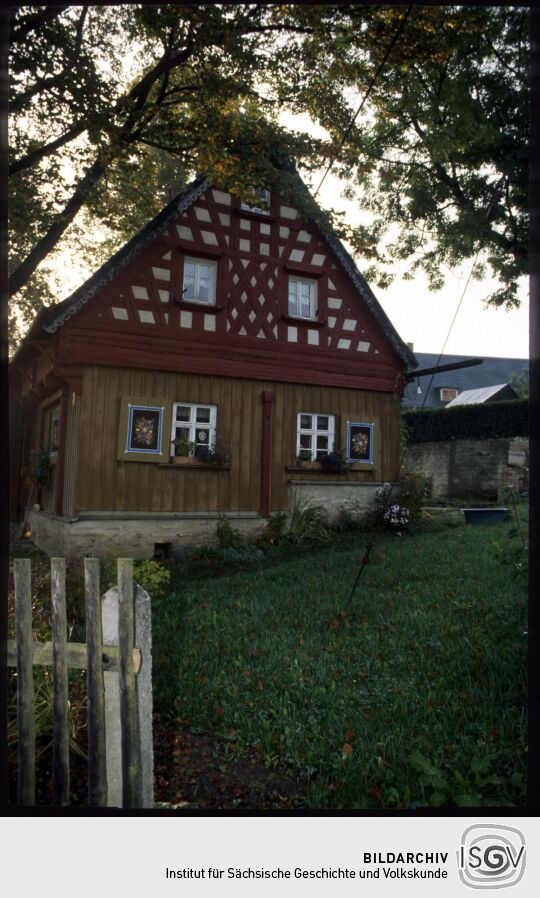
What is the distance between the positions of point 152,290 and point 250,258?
149 centimetres

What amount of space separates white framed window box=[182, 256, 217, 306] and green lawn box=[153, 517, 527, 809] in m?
4.14

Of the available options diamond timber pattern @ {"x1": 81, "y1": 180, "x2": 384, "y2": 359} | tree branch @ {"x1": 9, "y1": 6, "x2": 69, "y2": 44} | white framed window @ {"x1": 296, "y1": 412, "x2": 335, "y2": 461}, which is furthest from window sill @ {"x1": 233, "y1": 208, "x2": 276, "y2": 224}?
tree branch @ {"x1": 9, "y1": 6, "x2": 69, "y2": 44}

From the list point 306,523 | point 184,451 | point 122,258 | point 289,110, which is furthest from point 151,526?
point 289,110

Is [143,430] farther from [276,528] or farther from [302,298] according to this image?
[302,298]

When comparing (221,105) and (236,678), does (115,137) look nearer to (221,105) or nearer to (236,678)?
(221,105)

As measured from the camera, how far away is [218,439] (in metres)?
7.73

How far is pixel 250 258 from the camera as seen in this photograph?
7.67 metres

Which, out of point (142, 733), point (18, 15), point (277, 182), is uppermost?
point (277, 182)

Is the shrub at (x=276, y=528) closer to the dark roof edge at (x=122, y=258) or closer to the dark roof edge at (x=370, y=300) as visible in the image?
the dark roof edge at (x=370, y=300)

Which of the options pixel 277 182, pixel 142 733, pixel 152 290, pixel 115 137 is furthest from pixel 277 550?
pixel 142 733

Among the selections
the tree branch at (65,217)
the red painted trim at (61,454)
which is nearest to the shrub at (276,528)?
the red painted trim at (61,454)

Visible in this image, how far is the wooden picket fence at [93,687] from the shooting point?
1.66 meters

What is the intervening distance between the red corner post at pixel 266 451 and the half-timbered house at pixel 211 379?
0.02 m

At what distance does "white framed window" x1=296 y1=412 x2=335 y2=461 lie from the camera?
8250mm
